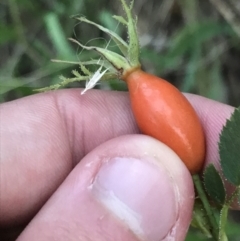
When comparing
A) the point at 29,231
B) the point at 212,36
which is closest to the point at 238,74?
the point at 212,36

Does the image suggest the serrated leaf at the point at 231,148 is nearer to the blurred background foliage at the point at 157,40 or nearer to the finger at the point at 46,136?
the finger at the point at 46,136

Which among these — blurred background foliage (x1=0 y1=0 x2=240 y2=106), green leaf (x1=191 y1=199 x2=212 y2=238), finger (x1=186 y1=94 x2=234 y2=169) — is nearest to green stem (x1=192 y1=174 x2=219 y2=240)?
green leaf (x1=191 y1=199 x2=212 y2=238)

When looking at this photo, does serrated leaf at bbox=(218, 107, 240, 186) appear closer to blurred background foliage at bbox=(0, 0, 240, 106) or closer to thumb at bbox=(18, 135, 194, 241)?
thumb at bbox=(18, 135, 194, 241)

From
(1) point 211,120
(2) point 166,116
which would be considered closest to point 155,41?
(1) point 211,120

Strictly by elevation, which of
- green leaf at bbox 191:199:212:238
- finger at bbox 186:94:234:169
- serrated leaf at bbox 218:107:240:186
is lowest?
Result: green leaf at bbox 191:199:212:238

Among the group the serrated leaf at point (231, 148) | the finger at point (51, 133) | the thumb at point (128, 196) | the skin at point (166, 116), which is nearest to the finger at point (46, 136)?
the finger at point (51, 133)

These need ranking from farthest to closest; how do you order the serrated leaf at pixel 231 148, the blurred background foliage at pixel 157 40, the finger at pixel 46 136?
1. the blurred background foliage at pixel 157 40
2. the finger at pixel 46 136
3. the serrated leaf at pixel 231 148
